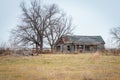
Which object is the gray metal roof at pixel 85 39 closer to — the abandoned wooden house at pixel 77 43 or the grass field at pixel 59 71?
the abandoned wooden house at pixel 77 43

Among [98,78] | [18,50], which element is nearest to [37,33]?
[18,50]

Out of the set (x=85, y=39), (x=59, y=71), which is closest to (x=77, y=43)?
(x=85, y=39)

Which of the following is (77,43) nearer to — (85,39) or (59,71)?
(85,39)

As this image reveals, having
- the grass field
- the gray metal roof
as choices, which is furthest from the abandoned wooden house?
the grass field

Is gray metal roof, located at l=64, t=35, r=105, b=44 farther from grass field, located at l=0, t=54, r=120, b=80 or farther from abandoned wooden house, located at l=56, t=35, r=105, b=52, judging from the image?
grass field, located at l=0, t=54, r=120, b=80

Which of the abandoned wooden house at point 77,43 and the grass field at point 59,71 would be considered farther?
the abandoned wooden house at point 77,43

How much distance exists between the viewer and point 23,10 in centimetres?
6575

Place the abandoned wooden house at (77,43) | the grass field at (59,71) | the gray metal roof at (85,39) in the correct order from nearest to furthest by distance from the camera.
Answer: the grass field at (59,71), the abandoned wooden house at (77,43), the gray metal roof at (85,39)

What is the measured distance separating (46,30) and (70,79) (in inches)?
2098

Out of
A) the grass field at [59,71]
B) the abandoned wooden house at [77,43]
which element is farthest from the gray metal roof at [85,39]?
the grass field at [59,71]

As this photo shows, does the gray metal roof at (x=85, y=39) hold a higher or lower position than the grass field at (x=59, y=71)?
higher

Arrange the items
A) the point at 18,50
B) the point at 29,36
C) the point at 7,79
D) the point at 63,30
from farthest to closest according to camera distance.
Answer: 1. the point at 63,30
2. the point at 29,36
3. the point at 18,50
4. the point at 7,79

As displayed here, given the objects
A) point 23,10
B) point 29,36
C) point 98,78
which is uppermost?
point 23,10

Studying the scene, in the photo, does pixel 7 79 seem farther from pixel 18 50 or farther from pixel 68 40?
pixel 68 40
